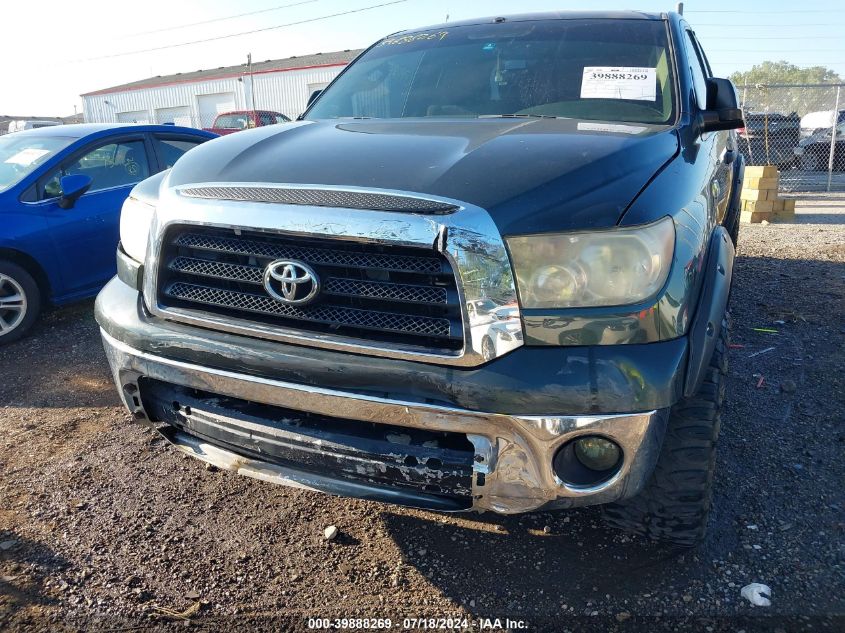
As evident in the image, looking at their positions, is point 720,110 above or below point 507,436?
above

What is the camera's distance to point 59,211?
4.83m

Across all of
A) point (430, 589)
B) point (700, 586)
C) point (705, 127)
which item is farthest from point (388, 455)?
point (705, 127)

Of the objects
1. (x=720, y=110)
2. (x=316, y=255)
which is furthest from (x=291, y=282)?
(x=720, y=110)

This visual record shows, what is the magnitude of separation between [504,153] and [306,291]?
2.51 ft

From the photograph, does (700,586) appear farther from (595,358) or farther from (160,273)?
(160,273)

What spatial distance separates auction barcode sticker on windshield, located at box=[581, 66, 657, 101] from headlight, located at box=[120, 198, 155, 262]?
185 cm

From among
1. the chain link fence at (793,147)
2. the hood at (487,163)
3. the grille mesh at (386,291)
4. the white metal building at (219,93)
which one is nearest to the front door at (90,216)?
the hood at (487,163)

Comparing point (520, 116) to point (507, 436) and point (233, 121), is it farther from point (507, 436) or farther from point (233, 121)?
point (233, 121)

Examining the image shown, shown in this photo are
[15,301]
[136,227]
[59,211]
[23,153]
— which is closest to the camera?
[136,227]

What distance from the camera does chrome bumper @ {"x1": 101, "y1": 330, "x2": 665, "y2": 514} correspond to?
1.68 m

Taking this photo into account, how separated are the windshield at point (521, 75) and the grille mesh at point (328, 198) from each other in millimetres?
1236

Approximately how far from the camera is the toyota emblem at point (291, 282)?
72.9 inches

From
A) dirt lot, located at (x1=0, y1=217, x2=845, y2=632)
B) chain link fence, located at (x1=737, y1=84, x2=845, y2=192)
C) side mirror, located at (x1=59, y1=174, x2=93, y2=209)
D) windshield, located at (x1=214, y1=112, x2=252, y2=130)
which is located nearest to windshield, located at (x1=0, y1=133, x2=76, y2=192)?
side mirror, located at (x1=59, y1=174, x2=93, y2=209)

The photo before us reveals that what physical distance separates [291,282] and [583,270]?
0.84 metres
